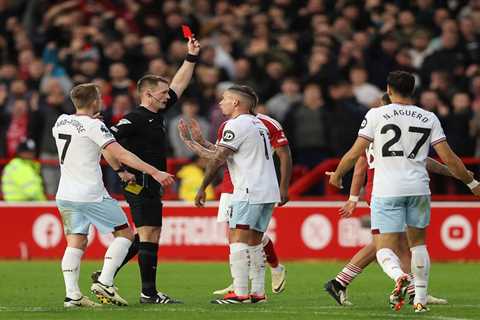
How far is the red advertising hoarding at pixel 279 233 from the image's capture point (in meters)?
20.9

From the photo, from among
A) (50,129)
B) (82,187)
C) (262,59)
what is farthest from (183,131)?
(262,59)

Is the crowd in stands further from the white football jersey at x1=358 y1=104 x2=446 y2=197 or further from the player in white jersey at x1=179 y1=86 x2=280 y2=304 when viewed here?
the white football jersey at x1=358 y1=104 x2=446 y2=197

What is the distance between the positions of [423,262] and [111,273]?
2.95 m

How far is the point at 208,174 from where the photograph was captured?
13742 millimetres

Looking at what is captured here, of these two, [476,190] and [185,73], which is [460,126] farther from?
Result: [476,190]

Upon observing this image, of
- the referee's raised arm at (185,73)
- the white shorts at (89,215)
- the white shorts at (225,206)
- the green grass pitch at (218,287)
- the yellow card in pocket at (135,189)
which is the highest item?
the referee's raised arm at (185,73)

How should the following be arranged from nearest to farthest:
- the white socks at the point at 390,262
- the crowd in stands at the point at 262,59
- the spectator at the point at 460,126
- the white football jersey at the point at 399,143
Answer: the white socks at the point at 390,262, the white football jersey at the point at 399,143, the spectator at the point at 460,126, the crowd in stands at the point at 262,59

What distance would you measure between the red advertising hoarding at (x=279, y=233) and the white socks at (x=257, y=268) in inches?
287

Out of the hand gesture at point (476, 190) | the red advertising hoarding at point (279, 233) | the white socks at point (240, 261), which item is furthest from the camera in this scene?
the red advertising hoarding at point (279, 233)

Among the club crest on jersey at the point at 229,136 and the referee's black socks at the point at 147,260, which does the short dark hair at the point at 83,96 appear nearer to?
the club crest on jersey at the point at 229,136

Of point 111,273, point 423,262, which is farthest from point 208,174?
point 423,262

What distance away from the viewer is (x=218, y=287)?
16531 millimetres

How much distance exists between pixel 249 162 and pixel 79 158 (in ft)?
5.31

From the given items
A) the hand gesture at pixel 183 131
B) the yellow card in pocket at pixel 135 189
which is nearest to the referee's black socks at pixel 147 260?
the yellow card in pocket at pixel 135 189
